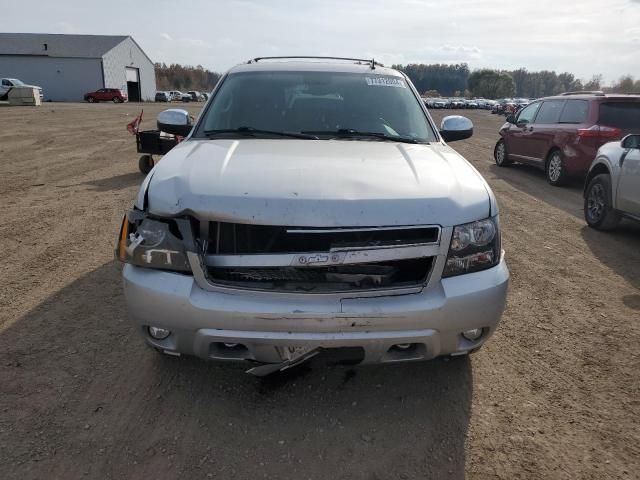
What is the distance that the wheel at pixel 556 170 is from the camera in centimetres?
936

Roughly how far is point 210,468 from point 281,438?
372 millimetres

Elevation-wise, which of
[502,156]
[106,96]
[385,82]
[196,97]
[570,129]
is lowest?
[196,97]

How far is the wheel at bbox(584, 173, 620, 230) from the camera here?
6.17 m

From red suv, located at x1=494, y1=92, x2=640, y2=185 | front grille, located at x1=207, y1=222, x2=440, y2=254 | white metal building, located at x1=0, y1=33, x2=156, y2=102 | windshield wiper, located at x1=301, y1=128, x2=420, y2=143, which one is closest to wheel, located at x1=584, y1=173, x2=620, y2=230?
red suv, located at x1=494, y1=92, x2=640, y2=185

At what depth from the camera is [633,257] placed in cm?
537

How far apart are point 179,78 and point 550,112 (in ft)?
324

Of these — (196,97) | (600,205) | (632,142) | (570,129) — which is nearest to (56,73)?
(196,97)

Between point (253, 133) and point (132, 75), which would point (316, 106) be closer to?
point (253, 133)

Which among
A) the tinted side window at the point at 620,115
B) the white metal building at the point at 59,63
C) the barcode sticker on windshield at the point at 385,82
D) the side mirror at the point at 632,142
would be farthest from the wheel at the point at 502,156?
the white metal building at the point at 59,63

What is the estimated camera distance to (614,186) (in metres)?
6.01

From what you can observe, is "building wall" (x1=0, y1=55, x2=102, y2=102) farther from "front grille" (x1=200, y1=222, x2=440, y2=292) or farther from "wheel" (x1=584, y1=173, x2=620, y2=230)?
"front grille" (x1=200, y1=222, x2=440, y2=292)

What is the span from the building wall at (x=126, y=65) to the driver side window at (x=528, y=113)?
58629 millimetres

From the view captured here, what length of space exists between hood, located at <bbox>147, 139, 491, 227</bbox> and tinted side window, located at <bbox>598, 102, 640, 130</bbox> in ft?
23.3

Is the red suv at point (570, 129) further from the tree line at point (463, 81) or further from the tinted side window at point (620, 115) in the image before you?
the tree line at point (463, 81)
